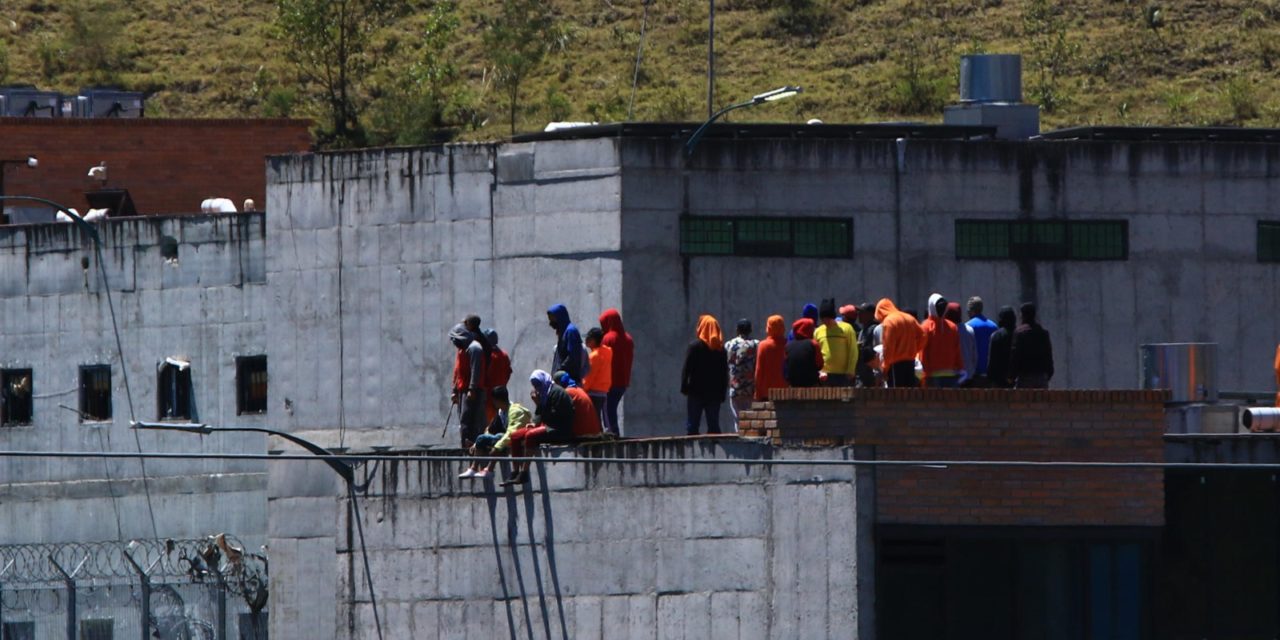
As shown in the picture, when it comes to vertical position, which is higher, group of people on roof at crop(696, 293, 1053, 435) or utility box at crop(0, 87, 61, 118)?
utility box at crop(0, 87, 61, 118)

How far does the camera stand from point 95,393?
35.8 meters

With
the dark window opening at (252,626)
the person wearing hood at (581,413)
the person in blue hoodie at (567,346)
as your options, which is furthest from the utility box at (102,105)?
the person wearing hood at (581,413)

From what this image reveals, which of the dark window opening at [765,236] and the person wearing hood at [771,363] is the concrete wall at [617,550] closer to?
the person wearing hood at [771,363]

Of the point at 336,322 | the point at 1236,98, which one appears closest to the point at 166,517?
the point at 336,322

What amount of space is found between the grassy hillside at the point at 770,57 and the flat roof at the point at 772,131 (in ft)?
119

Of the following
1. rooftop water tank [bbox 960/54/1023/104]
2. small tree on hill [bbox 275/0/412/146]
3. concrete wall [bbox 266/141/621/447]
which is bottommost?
concrete wall [bbox 266/141/621/447]

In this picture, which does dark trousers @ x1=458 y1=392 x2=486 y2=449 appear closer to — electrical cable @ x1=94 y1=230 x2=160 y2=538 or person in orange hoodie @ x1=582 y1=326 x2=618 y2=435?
person in orange hoodie @ x1=582 y1=326 x2=618 y2=435

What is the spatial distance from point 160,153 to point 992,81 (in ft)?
78.0

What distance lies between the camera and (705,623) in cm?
2202

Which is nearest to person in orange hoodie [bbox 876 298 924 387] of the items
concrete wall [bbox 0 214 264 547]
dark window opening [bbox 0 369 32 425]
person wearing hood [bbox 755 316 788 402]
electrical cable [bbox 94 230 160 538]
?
person wearing hood [bbox 755 316 788 402]

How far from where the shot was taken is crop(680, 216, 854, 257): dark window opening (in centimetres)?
3023

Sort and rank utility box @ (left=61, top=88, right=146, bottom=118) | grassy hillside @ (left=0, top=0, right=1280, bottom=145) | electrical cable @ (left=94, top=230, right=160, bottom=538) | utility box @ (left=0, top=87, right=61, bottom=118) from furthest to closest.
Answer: grassy hillside @ (left=0, top=0, right=1280, bottom=145) < utility box @ (left=61, top=88, right=146, bottom=118) < utility box @ (left=0, top=87, right=61, bottom=118) < electrical cable @ (left=94, top=230, right=160, bottom=538)

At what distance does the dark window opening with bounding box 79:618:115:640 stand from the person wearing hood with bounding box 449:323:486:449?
7.03 meters

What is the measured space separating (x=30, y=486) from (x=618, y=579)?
54.0 ft
